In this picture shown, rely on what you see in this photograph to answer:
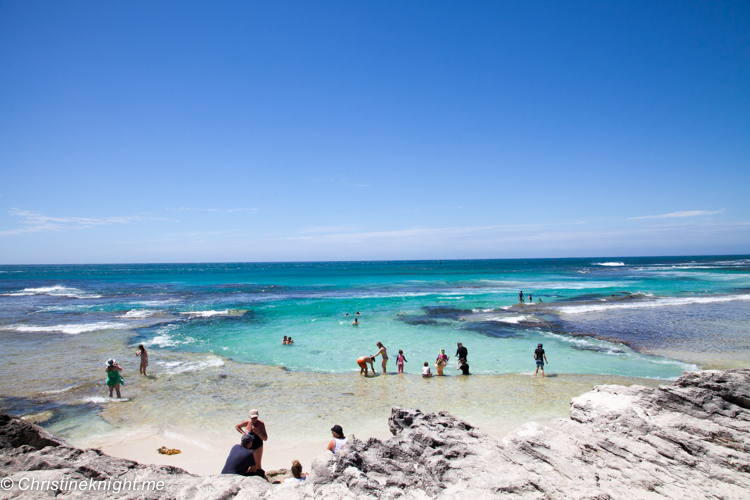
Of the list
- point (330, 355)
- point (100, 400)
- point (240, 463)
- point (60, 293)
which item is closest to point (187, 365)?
point (100, 400)

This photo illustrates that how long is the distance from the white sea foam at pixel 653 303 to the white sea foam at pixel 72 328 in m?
34.5

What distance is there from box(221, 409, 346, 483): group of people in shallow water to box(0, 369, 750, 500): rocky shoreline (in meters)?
0.72

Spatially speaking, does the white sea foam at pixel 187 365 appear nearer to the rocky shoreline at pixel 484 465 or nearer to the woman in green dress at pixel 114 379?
the woman in green dress at pixel 114 379

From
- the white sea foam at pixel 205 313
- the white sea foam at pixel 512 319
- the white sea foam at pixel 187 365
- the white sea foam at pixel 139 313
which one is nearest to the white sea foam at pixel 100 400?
the white sea foam at pixel 187 365

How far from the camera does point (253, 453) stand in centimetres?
622

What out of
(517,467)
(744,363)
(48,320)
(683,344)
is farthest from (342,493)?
(48,320)

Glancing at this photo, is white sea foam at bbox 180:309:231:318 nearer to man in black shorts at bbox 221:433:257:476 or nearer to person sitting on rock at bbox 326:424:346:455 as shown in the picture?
person sitting on rock at bbox 326:424:346:455

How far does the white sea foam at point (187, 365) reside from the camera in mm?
15781

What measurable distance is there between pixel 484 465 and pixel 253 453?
386 centimetres

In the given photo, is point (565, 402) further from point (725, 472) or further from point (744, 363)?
point (744, 363)

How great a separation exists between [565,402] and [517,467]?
25.5 ft

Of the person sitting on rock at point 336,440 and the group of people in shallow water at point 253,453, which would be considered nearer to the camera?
the group of people in shallow water at point 253,453

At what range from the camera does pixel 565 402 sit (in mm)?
11273

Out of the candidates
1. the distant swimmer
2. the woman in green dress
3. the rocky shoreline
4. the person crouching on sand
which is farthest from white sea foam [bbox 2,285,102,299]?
the rocky shoreline
